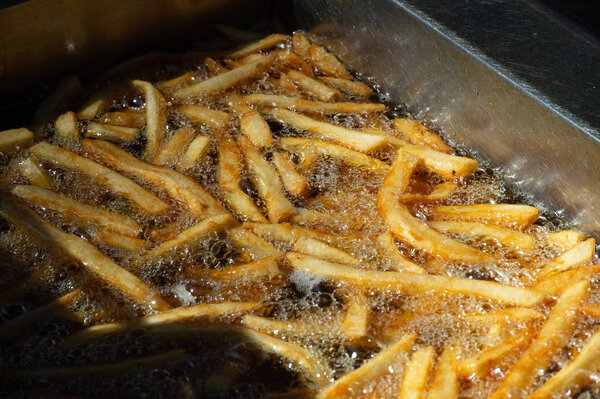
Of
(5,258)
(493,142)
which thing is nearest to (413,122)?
(493,142)

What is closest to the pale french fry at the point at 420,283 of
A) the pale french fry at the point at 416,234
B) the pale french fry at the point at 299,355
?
the pale french fry at the point at 416,234

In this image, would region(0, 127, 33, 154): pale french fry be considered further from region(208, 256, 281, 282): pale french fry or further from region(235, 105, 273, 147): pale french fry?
region(208, 256, 281, 282): pale french fry

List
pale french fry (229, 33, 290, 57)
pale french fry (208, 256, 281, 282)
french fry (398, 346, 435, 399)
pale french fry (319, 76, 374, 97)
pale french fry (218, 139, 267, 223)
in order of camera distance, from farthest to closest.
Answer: pale french fry (229, 33, 290, 57), pale french fry (319, 76, 374, 97), pale french fry (218, 139, 267, 223), pale french fry (208, 256, 281, 282), french fry (398, 346, 435, 399)

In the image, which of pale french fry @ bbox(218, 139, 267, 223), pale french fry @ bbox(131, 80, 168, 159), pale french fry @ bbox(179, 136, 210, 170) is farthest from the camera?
pale french fry @ bbox(131, 80, 168, 159)

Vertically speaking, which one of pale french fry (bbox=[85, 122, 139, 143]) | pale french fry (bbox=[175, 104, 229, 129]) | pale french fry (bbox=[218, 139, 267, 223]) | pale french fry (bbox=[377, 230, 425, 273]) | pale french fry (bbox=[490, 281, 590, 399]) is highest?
pale french fry (bbox=[175, 104, 229, 129])

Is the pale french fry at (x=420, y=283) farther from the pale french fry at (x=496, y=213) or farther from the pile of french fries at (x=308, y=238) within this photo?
the pale french fry at (x=496, y=213)

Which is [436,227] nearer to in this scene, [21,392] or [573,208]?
[573,208]

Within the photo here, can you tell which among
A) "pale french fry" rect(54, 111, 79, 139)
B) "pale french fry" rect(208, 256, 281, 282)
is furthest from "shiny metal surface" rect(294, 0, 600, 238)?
"pale french fry" rect(54, 111, 79, 139)
